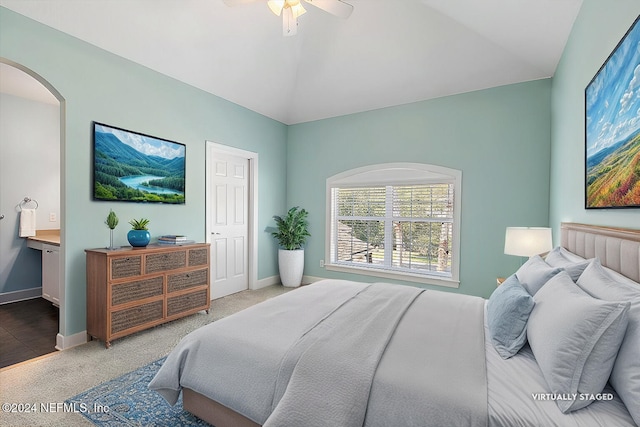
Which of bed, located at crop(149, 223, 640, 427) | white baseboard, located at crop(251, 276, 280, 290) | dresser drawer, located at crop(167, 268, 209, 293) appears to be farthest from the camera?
white baseboard, located at crop(251, 276, 280, 290)

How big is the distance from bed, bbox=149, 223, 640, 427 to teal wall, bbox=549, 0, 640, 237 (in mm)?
367

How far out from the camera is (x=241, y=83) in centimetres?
411

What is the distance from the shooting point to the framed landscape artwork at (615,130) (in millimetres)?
1381

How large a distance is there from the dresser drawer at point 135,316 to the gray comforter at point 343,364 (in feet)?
4.54

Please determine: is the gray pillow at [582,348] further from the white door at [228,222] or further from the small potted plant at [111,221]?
the white door at [228,222]

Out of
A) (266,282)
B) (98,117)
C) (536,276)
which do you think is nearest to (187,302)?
(266,282)

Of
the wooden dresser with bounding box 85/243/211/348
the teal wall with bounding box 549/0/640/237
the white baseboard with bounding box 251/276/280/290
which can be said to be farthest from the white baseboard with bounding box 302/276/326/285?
the teal wall with bounding box 549/0/640/237

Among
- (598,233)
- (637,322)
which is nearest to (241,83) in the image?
(598,233)

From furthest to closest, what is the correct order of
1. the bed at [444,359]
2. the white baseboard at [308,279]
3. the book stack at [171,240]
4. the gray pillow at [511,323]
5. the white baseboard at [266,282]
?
the white baseboard at [308,279] → the white baseboard at [266,282] → the book stack at [171,240] → the gray pillow at [511,323] → the bed at [444,359]

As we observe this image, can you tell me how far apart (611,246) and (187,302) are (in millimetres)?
3642

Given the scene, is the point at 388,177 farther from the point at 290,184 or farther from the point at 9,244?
the point at 9,244

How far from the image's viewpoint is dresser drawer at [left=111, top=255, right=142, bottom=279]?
8.80 feet

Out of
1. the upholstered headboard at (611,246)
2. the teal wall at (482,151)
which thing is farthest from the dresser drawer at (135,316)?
the upholstered headboard at (611,246)

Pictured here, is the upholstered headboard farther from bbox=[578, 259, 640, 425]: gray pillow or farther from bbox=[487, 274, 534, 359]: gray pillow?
bbox=[487, 274, 534, 359]: gray pillow
